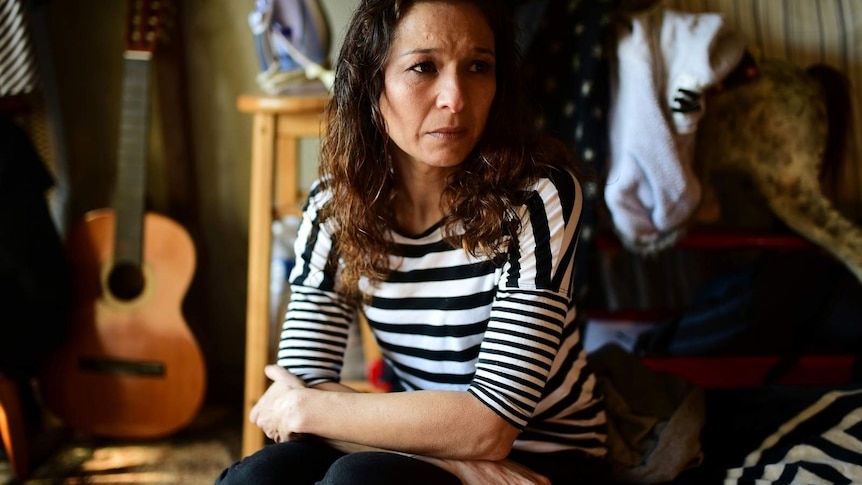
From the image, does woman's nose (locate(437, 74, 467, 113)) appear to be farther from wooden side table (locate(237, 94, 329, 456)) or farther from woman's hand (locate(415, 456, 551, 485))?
wooden side table (locate(237, 94, 329, 456))

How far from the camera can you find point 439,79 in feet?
2.97

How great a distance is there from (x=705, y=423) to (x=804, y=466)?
0.61ft

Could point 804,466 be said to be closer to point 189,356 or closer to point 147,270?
point 189,356

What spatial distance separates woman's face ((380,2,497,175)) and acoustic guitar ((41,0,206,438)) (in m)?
0.92

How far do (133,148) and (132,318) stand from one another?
1.33ft

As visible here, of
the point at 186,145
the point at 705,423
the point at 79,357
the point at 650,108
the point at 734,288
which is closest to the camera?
the point at 705,423

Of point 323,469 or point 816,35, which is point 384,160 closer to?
point 323,469

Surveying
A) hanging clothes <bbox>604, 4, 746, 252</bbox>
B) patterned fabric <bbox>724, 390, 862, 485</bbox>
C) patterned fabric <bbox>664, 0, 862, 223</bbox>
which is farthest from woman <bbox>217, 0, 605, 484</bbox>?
patterned fabric <bbox>664, 0, 862, 223</bbox>

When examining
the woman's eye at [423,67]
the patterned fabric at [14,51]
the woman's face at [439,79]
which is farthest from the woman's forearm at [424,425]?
the patterned fabric at [14,51]

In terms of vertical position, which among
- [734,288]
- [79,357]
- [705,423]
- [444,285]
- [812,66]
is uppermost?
[812,66]

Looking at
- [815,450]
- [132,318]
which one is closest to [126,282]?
[132,318]

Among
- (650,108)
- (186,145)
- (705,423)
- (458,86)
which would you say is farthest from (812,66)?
(186,145)

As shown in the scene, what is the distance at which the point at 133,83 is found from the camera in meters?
1.63

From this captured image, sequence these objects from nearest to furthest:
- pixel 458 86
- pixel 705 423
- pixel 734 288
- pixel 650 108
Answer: pixel 458 86, pixel 705 423, pixel 650 108, pixel 734 288
